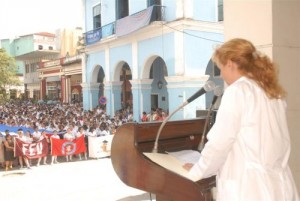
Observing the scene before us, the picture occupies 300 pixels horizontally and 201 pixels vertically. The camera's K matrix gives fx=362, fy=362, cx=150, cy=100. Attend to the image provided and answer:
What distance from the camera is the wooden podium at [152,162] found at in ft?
7.49

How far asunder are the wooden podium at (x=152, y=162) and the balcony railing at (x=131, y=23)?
1341 cm

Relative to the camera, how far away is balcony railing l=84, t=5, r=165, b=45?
15930mm

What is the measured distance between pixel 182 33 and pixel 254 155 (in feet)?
43.8

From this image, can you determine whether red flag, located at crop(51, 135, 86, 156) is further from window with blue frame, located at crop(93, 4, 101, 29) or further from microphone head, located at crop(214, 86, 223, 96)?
window with blue frame, located at crop(93, 4, 101, 29)

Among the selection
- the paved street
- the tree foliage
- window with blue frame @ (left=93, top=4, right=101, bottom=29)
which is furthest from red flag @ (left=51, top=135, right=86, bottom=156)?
the tree foliage

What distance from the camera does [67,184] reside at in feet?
29.0

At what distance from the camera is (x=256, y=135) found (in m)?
2.01

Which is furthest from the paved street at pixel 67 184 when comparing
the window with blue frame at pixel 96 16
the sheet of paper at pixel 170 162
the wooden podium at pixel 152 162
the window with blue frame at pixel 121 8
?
the window with blue frame at pixel 96 16

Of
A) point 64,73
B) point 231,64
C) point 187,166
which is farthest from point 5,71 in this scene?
point 231,64

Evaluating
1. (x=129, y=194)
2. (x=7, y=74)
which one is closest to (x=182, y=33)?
(x=129, y=194)

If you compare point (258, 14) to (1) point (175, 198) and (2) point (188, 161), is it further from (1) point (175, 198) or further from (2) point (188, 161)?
(1) point (175, 198)

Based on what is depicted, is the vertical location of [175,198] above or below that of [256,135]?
below

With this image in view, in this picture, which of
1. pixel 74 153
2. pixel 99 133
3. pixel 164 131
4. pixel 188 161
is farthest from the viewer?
pixel 99 133

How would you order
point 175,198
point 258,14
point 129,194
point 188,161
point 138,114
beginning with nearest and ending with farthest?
point 175,198 < point 188,161 < point 258,14 < point 129,194 < point 138,114
